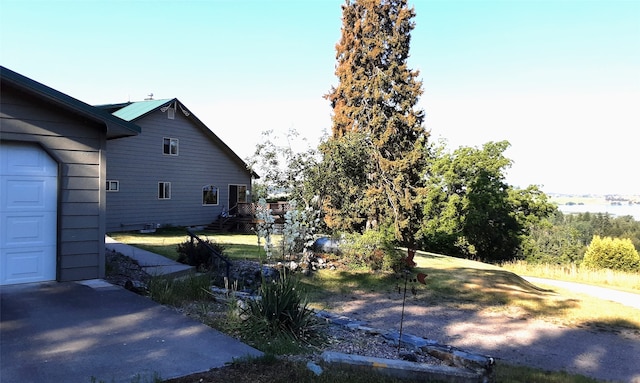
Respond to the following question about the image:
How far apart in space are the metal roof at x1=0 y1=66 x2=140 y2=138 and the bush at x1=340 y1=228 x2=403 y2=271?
657 centimetres

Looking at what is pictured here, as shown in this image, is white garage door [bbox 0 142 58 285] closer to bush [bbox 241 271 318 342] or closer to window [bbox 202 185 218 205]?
bush [bbox 241 271 318 342]

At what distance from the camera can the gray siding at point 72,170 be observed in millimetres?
6430

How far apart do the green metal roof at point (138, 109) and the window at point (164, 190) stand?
350 centimetres

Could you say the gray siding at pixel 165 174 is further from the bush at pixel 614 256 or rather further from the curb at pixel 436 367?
the bush at pixel 614 256

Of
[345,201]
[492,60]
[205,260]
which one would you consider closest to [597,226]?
[492,60]

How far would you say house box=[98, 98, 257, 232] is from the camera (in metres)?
19.0

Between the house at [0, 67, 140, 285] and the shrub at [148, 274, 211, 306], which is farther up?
the house at [0, 67, 140, 285]

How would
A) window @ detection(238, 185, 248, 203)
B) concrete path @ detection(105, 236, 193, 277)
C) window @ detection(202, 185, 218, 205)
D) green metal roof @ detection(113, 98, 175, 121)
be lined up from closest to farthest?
concrete path @ detection(105, 236, 193, 277), green metal roof @ detection(113, 98, 175, 121), window @ detection(202, 185, 218, 205), window @ detection(238, 185, 248, 203)

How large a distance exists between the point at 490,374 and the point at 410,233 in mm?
23839

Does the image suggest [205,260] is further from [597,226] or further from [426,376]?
[597,226]

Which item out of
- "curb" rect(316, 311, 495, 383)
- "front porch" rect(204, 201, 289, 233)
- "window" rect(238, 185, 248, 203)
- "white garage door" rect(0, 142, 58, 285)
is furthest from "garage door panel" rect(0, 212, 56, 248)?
"window" rect(238, 185, 248, 203)

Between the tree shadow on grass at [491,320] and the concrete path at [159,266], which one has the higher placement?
the concrete path at [159,266]

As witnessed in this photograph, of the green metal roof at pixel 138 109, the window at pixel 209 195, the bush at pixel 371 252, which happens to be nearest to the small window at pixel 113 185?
the green metal roof at pixel 138 109

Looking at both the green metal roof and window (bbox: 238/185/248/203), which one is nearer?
the green metal roof
